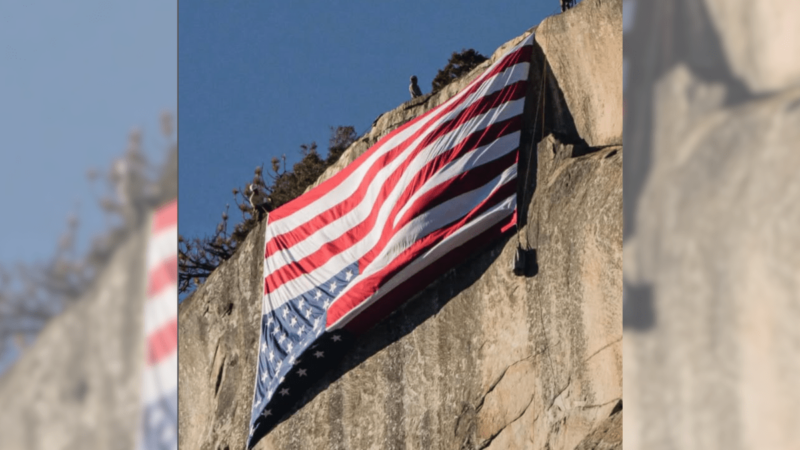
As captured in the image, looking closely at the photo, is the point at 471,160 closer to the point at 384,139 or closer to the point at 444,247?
the point at 444,247

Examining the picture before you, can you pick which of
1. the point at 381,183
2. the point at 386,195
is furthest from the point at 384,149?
the point at 386,195

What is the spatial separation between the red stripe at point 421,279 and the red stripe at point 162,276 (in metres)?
8.70

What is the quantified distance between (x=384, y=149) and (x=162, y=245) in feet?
34.5

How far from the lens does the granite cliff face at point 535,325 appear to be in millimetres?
10242

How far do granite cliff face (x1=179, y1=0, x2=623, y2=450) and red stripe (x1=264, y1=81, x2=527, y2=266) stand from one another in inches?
13.9

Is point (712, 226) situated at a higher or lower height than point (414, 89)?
lower

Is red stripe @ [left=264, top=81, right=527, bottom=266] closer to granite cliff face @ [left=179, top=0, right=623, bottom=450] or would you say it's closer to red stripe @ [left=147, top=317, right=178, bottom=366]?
granite cliff face @ [left=179, top=0, right=623, bottom=450]

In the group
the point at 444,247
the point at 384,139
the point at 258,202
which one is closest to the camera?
the point at 444,247

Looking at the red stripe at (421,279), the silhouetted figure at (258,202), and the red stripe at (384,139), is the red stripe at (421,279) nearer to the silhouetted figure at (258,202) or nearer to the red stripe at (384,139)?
the red stripe at (384,139)

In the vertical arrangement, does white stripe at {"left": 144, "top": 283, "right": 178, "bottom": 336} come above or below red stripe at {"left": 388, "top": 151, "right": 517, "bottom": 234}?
below

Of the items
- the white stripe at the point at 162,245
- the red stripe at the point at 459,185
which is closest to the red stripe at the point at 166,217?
the white stripe at the point at 162,245

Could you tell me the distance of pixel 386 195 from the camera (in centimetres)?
1307

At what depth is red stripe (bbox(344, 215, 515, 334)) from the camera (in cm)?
1171

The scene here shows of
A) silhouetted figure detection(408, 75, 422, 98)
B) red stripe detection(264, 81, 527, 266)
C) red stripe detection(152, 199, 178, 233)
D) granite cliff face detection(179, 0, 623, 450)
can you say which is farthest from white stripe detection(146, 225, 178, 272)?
silhouetted figure detection(408, 75, 422, 98)
